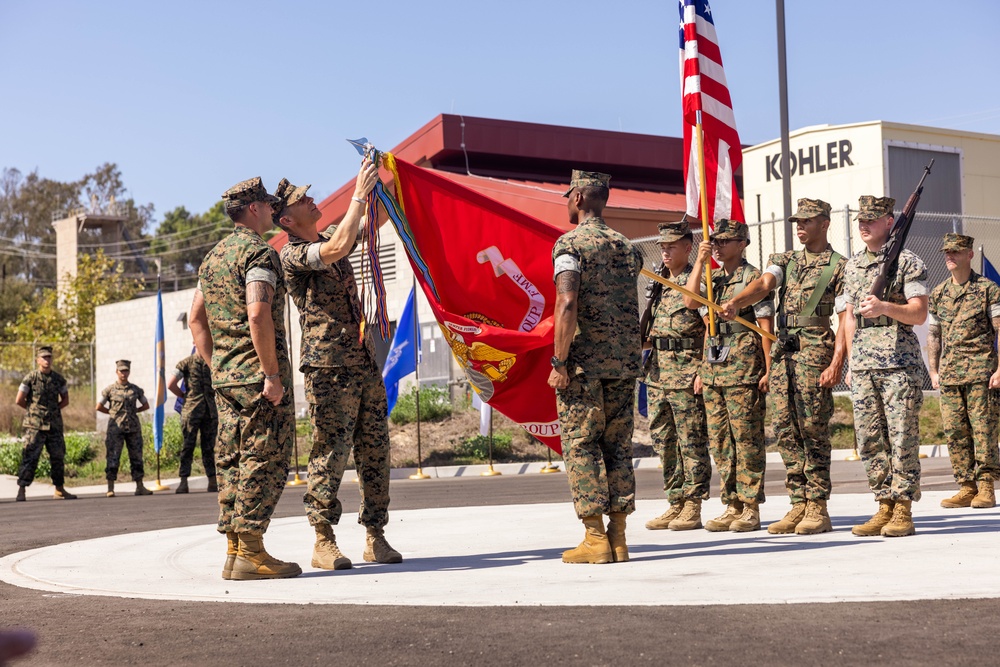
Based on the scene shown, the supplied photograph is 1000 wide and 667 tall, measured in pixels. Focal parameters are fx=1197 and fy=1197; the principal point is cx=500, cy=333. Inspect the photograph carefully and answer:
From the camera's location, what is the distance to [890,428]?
7.95 m

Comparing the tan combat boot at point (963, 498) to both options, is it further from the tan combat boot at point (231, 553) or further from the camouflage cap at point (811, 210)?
the tan combat boot at point (231, 553)

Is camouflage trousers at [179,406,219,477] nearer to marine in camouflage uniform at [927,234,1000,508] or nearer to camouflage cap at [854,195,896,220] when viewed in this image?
marine in camouflage uniform at [927,234,1000,508]

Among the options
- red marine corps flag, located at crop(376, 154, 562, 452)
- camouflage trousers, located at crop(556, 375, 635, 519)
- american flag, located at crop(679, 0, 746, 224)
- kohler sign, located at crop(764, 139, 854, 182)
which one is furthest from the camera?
kohler sign, located at crop(764, 139, 854, 182)

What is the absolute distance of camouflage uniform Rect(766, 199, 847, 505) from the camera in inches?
328

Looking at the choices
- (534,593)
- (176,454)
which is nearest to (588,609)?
(534,593)

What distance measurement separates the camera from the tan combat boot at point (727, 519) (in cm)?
884

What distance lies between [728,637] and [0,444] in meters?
22.8

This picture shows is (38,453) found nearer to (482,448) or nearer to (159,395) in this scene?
(159,395)

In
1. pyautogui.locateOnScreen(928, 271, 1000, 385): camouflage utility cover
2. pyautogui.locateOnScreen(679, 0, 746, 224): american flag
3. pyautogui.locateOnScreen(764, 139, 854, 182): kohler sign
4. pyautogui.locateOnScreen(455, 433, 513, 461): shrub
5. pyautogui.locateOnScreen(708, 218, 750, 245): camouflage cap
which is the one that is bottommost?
pyautogui.locateOnScreen(455, 433, 513, 461): shrub

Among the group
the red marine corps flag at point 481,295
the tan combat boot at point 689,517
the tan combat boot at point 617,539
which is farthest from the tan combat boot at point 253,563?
the tan combat boot at point 689,517

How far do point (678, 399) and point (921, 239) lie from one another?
13.9m

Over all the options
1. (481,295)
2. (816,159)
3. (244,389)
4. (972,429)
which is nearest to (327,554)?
(244,389)

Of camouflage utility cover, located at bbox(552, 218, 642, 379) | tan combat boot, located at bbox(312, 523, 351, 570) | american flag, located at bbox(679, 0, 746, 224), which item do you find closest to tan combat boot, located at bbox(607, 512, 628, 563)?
camouflage utility cover, located at bbox(552, 218, 642, 379)

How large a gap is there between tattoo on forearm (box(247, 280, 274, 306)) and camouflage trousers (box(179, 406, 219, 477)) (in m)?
11.7
